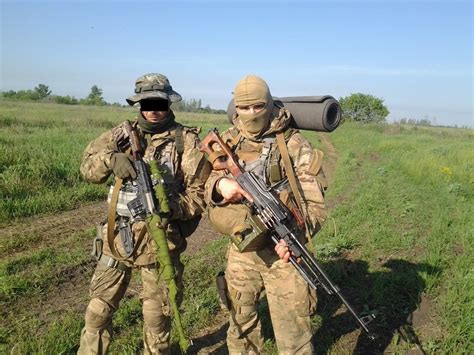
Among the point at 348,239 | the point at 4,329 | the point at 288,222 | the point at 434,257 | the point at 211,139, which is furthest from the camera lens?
the point at 348,239

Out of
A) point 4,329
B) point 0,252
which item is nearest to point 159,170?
point 4,329

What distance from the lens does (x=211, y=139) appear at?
308 cm

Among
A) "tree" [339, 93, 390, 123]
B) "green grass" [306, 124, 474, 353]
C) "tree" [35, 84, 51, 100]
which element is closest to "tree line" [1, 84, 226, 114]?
"tree" [35, 84, 51, 100]

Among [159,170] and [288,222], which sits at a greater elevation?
[159,170]

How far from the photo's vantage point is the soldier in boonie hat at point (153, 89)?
3.22 m

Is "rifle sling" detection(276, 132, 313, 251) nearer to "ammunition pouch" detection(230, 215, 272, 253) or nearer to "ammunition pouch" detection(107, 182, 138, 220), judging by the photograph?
"ammunition pouch" detection(230, 215, 272, 253)

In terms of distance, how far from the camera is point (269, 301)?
3.05 metres

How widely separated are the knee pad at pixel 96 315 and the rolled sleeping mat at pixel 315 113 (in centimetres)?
203

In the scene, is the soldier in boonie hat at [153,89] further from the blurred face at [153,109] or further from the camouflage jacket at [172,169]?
the camouflage jacket at [172,169]

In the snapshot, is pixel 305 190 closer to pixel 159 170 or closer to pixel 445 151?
pixel 159 170

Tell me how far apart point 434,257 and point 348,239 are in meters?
1.32

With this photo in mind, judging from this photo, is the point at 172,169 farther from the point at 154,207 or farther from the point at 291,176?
the point at 291,176

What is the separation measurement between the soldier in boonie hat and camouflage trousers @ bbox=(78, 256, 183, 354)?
4.38 ft

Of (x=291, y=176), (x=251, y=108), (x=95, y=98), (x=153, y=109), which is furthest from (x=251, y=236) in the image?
(x=95, y=98)
